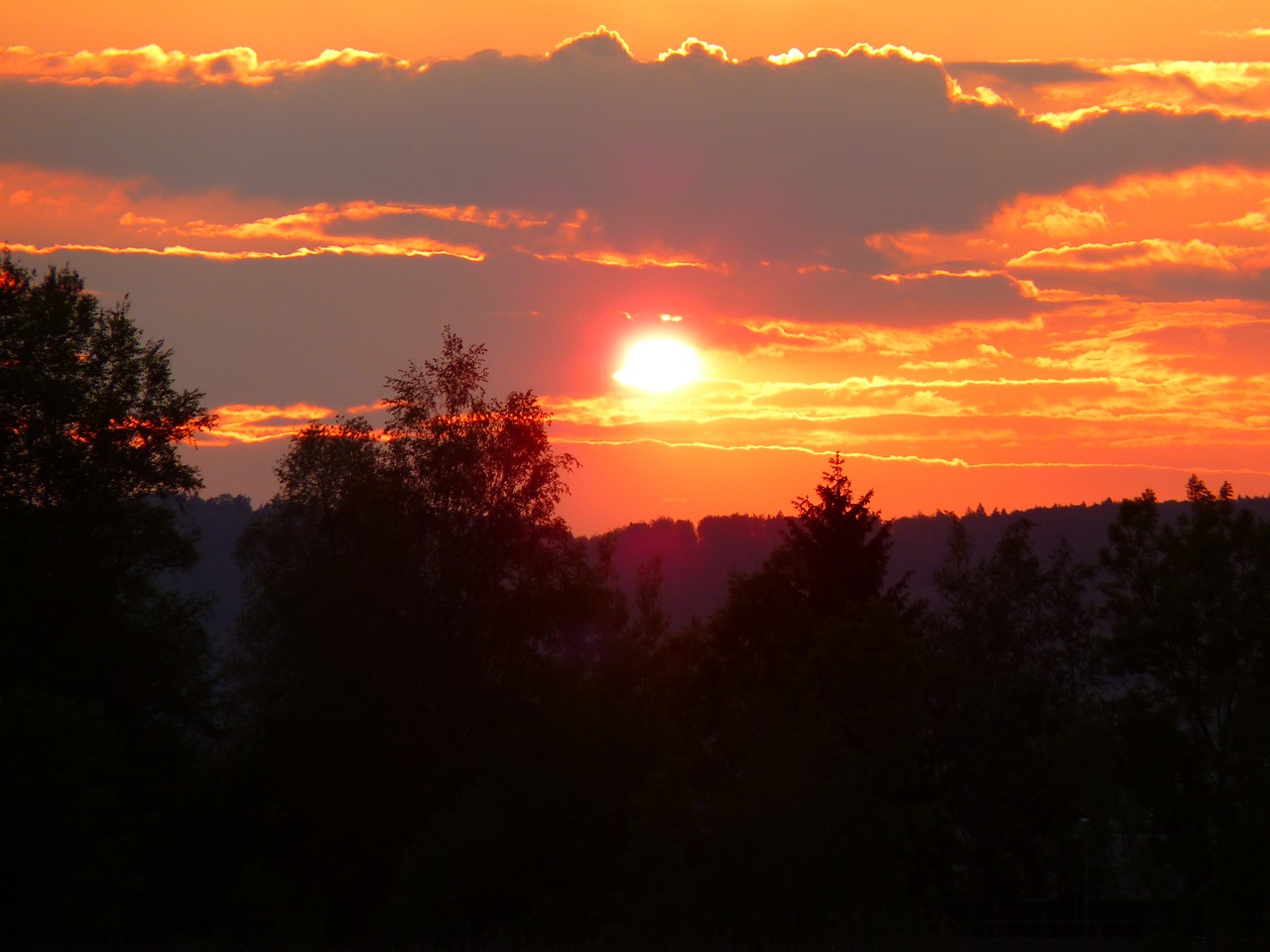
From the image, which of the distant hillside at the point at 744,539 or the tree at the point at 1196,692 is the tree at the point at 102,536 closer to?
the tree at the point at 1196,692

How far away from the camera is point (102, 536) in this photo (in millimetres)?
39906

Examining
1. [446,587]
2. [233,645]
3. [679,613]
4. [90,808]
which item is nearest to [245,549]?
[233,645]

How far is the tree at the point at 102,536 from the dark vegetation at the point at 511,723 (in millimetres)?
106

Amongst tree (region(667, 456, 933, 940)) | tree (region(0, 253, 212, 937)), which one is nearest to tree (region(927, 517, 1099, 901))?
tree (region(667, 456, 933, 940))

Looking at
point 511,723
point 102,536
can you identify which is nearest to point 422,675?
point 511,723

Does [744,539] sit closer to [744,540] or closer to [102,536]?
[744,540]

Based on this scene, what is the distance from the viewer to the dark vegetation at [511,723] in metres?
32.4

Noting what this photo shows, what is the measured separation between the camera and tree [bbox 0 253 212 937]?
37.9 meters

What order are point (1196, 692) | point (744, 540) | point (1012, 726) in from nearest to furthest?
point (1196, 692), point (1012, 726), point (744, 540)

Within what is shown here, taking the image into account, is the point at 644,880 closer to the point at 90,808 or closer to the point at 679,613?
the point at 90,808

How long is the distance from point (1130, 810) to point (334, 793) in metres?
25.6

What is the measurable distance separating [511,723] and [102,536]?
1274cm

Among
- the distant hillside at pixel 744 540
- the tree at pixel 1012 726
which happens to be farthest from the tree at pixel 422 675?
the distant hillside at pixel 744 540

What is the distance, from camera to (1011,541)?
64938 millimetres
